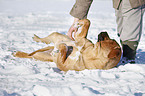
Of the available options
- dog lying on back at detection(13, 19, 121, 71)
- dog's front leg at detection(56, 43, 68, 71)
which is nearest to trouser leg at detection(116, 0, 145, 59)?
dog lying on back at detection(13, 19, 121, 71)

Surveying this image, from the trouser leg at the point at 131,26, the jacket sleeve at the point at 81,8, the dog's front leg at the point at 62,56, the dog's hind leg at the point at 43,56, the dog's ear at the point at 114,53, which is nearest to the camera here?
the dog's ear at the point at 114,53

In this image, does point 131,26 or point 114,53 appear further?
point 131,26

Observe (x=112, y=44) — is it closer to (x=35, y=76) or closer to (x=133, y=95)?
(x=133, y=95)

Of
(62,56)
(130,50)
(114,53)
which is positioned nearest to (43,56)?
(62,56)

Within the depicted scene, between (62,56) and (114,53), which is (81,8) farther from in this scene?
(114,53)

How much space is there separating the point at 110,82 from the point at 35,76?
2.91 ft

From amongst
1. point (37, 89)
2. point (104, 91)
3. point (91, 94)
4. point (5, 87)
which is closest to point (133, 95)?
point (104, 91)

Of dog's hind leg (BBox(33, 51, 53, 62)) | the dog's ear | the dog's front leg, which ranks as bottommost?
dog's hind leg (BBox(33, 51, 53, 62))

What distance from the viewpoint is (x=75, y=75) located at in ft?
7.68

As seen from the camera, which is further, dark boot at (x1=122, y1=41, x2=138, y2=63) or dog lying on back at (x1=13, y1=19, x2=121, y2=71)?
dark boot at (x1=122, y1=41, x2=138, y2=63)

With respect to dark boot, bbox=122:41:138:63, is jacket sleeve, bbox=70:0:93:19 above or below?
above

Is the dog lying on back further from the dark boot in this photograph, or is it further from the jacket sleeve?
the jacket sleeve

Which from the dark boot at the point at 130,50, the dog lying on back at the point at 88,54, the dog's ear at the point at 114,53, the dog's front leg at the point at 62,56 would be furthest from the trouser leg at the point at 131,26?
the dog's front leg at the point at 62,56

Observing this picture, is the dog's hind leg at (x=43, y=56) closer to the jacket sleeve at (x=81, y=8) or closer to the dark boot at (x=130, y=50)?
the jacket sleeve at (x=81, y=8)
